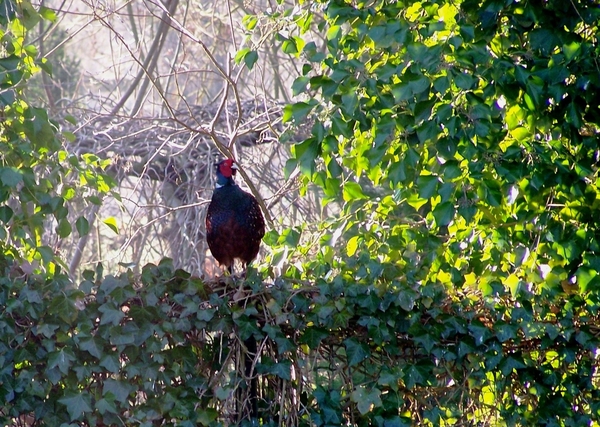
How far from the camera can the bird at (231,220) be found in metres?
3.61

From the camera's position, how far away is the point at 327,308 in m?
2.58

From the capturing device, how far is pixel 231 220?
3.61 metres

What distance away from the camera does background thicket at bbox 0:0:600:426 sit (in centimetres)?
247

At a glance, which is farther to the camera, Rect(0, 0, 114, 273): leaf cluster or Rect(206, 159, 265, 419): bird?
Rect(206, 159, 265, 419): bird

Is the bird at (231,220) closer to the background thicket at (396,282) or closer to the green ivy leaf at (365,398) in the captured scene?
the background thicket at (396,282)

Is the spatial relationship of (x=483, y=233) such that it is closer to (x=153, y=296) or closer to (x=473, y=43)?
(x=473, y=43)

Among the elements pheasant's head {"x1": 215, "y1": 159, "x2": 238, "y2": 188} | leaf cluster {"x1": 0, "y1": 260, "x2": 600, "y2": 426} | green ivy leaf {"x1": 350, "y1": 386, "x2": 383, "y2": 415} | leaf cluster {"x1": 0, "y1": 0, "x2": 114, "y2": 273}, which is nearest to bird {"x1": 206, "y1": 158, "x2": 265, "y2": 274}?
pheasant's head {"x1": 215, "y1": 159, "x2": 238, "y2": 188}

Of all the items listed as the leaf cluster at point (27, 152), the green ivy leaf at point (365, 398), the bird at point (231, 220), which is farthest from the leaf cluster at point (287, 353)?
the bird at point (231, 220)

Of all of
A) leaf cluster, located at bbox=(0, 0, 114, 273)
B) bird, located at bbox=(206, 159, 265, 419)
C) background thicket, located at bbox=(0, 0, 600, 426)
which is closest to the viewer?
background thicket, located at bbox=(0, 0, 600, 426)

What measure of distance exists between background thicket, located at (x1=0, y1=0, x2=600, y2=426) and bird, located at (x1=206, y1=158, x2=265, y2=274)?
2.80ft

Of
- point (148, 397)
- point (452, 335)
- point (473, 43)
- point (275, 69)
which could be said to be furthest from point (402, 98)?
point (275, 69)

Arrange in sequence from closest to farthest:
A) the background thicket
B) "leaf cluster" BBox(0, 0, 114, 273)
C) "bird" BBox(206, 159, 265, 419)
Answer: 1. the background thicket
2. "leaf cluster" BBox(0, 0, 114, 273)
3. "bird" BBox(206, 159, 265, 419)

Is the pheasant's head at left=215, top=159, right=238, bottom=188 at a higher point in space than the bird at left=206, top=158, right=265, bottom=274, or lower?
higher

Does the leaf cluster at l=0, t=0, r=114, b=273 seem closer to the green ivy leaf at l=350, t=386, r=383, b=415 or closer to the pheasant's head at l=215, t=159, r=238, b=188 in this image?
the pheasant's head at l=215, t=159, r=238, b=188
